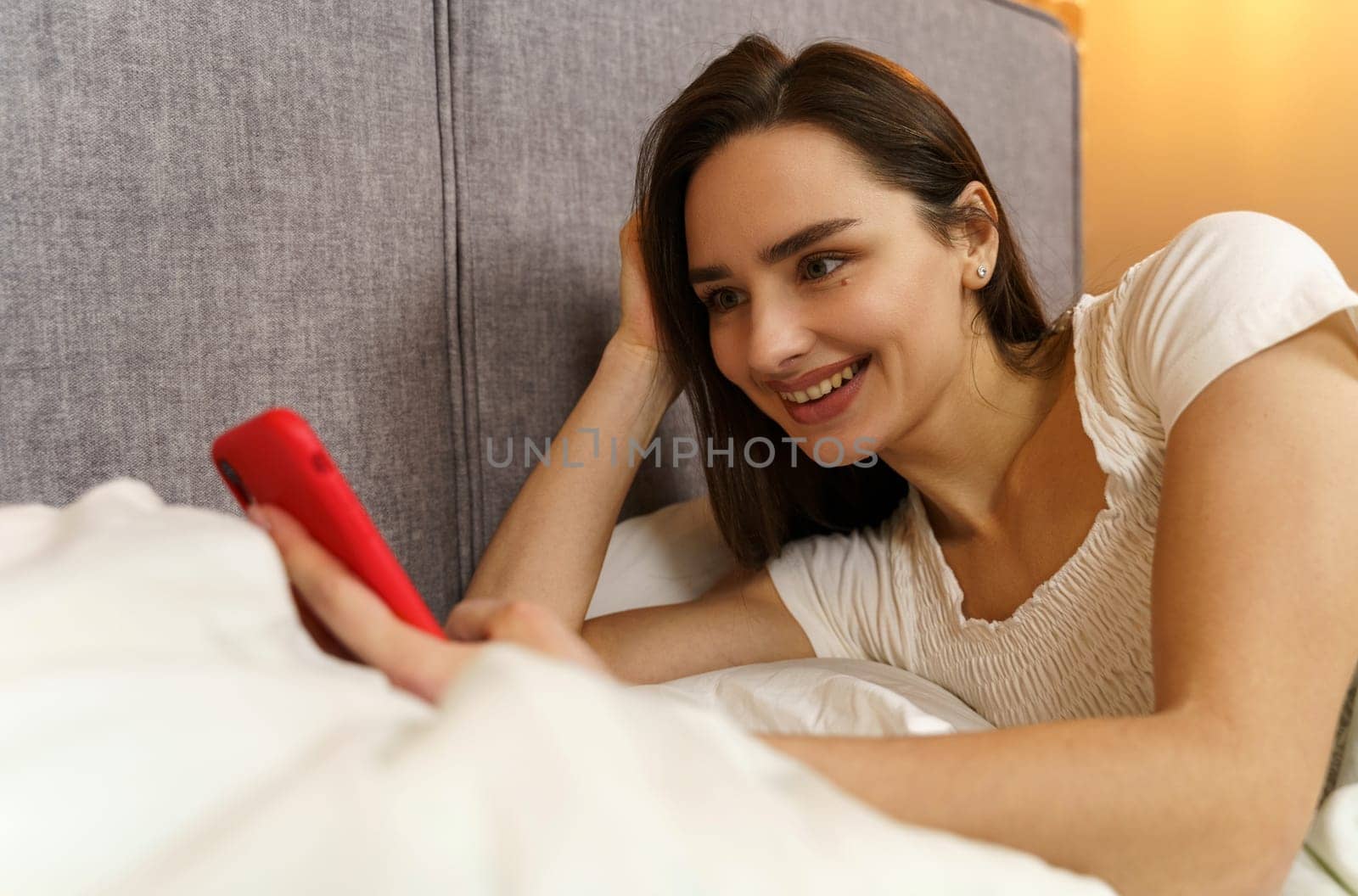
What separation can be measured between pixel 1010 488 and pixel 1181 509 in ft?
1.36

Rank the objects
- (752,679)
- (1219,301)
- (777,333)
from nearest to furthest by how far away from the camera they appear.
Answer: (1219,301) → (752,679) → (777,333)

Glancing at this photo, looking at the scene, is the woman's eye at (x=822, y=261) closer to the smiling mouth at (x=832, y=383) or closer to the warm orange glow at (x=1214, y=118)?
the smiling mouth at (x=832, y=383)

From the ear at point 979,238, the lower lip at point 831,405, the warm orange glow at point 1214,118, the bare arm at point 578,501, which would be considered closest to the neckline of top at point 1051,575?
the ear at point 979,238

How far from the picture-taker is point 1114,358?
1044 millimetres

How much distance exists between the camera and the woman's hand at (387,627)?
0.55m

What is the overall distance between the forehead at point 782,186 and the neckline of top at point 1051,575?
254 millimetres

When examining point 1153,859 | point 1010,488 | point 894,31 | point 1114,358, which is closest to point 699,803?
point 1153,859

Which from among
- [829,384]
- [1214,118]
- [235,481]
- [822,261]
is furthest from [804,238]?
[1214,118]

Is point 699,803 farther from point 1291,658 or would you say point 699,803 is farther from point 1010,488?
point 1010,488

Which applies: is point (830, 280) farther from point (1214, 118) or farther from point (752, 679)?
point (1214, 118)

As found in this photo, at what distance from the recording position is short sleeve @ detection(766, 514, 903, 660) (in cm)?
132

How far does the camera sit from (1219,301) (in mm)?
893

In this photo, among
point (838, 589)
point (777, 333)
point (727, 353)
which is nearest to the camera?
point (777, 333)

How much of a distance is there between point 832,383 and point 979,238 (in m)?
0.24
